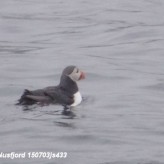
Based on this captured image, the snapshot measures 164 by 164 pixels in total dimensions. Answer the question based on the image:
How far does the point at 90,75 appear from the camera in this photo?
2003cm

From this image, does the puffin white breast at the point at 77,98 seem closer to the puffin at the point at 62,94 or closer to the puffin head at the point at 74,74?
the puffin at the point at 62,94

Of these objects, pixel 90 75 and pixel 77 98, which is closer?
pixel 77 98

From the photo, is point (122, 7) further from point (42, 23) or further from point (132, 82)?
point (132, 82)

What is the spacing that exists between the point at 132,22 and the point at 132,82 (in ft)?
22.6

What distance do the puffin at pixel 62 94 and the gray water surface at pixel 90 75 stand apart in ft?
0.45

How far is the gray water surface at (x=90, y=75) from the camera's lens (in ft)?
48.5

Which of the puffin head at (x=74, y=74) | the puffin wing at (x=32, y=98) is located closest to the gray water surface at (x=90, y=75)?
the puffin wing at (x=32, y=98)

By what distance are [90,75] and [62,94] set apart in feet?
10.1

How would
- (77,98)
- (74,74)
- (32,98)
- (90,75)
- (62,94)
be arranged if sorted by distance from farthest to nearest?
1. (90,75)
2. (74,74)
3. (77,98)
4. (62,94)
5. (32,98)

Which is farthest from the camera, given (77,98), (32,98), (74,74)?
(74,74)

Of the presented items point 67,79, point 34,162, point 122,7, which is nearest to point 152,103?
point 67,79

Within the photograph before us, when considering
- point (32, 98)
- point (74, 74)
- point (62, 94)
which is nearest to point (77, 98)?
point (62, 94)

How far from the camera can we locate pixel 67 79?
57.3 feet

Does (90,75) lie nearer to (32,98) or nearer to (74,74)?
(74,74)
